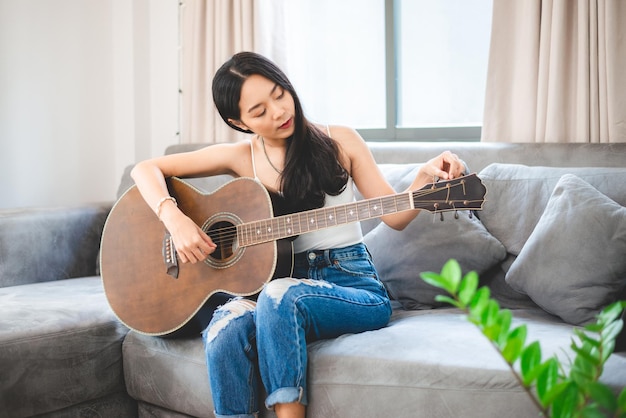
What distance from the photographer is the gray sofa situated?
150cm

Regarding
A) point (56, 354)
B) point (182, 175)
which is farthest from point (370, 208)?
point (56, 354)

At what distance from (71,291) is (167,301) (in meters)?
0.58

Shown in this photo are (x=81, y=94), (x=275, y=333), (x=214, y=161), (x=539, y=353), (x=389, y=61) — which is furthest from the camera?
(x=81, y=94)

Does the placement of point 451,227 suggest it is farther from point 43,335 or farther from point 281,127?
point 43,335

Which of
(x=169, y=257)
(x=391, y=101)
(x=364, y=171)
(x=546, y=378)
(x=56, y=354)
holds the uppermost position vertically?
(x=391, y=101)

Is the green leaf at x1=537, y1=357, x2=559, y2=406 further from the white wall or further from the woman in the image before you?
the white wall

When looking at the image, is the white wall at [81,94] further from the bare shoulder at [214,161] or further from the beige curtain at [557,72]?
the beige curtain at [557,72]

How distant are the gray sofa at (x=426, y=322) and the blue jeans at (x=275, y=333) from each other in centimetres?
6

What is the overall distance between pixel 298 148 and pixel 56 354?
814 millimetres

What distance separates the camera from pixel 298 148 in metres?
1.89

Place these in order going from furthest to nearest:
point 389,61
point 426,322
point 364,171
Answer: point 389,61
point 364,171
point 426,322

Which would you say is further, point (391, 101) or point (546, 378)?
point (391, 101)

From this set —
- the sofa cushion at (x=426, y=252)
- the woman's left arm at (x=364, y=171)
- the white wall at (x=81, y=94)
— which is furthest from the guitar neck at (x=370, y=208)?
the white wall at (x=81, y=94)

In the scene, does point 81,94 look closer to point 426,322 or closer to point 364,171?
point 364,171
